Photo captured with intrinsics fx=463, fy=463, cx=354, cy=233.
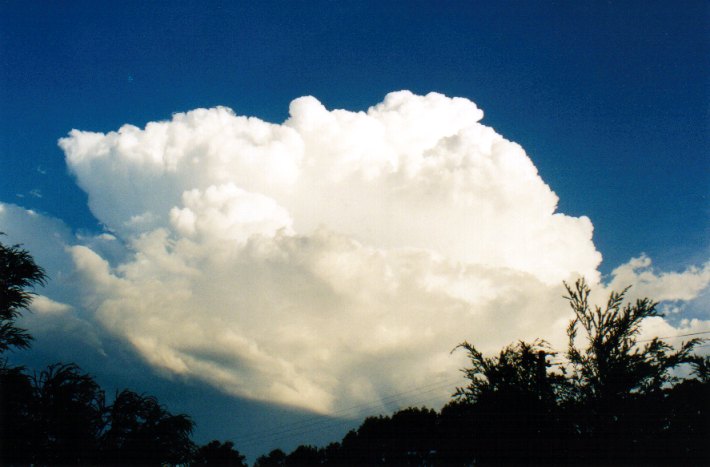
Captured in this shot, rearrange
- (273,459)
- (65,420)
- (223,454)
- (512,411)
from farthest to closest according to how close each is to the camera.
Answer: (273,459) < (223,454) < (512,411) < (65,420)

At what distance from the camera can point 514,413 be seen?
57.4ft

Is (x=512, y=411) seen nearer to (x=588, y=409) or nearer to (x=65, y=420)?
(x=588, y=409)

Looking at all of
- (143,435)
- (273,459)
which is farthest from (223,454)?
(143,435)

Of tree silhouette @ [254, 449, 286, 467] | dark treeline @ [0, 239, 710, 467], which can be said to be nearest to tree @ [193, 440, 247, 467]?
tree silhouette @ [254, 449, 286, 467]

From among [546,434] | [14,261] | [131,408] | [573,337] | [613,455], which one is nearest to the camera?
[14,261]

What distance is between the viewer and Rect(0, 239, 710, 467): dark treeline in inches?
496

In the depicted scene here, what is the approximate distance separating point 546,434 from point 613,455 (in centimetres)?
217

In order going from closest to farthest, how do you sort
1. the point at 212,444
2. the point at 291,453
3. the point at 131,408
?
the point at 131,408, the point at 291,453, the point at 212,444

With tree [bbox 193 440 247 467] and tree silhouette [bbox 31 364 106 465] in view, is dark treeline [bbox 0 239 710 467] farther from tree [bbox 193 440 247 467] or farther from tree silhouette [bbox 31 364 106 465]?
tree [bbox 193 440 247 467]

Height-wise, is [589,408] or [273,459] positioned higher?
[589,408]

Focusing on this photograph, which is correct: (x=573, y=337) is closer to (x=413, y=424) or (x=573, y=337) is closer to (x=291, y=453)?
(x=413, y=424)

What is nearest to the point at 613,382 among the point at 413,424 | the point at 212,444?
the point at 413,424

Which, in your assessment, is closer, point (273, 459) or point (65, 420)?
point (65, 420)

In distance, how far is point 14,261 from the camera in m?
12.7
